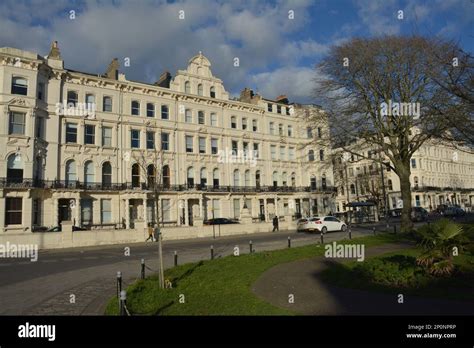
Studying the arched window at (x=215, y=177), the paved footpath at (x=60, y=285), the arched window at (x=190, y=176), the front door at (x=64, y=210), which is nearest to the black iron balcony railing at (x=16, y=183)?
the front door at (x=64, y=210)

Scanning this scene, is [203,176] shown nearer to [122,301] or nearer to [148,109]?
[148,109]

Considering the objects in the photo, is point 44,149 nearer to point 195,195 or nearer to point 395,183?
point 195,195

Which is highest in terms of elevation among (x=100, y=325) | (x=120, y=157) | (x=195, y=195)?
(x=120, y=157)

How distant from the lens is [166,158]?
44.2 metres

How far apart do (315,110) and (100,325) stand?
854 inches

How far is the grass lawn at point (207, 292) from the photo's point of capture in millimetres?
7477

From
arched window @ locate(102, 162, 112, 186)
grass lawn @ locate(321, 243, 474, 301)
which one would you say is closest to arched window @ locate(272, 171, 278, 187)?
arched window @ locate(102, 162, 112, 186)

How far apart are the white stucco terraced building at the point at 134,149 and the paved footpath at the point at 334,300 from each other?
16972 millimetres

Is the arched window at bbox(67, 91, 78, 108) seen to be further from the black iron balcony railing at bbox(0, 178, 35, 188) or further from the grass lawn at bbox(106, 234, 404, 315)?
the grass lawn at bbox(106, 234, 404, 315)

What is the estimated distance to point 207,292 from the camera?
29.9ft

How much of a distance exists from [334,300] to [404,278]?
2.87 m

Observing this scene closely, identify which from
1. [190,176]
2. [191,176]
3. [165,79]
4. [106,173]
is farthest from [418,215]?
[106,173]

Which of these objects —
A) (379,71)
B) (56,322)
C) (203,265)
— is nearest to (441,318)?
(56,322)

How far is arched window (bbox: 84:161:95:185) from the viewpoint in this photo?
39219 millimetres
